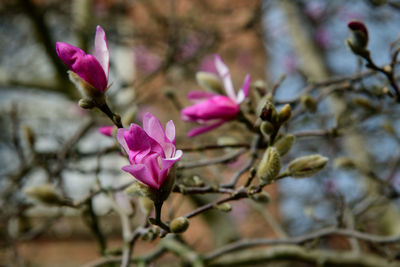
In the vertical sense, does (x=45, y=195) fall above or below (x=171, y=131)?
below

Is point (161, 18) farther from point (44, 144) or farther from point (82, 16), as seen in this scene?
point (44, 144)

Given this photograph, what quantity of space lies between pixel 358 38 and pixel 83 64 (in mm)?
433

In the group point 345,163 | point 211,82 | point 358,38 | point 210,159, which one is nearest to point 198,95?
point 211,82

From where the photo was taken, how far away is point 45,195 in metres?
0.70

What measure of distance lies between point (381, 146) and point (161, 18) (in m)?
2.02

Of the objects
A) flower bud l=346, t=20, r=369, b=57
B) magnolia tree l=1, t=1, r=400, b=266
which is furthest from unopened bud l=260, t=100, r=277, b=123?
flower bud l=346, t=20, r=369, b=57

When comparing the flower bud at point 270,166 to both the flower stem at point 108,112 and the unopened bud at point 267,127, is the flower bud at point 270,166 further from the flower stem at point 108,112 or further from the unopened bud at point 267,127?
the flower stem at point 108,112

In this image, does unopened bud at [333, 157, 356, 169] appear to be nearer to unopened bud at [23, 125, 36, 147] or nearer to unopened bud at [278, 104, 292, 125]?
unopened bud at [278, 104, 292, 125]

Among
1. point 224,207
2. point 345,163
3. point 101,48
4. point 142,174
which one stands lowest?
point 345,163

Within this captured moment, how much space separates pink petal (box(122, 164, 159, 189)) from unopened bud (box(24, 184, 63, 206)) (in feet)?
1.10

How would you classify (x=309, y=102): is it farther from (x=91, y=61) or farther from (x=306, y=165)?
(x=91, y=61)

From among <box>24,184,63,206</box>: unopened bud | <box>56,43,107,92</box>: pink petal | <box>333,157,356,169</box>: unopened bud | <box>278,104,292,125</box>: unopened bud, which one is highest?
<box>56,43,107,92</box>: pink petal

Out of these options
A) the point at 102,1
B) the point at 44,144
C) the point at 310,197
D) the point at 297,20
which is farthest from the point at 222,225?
the point at 102,1

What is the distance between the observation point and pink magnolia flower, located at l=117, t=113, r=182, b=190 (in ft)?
1.38
